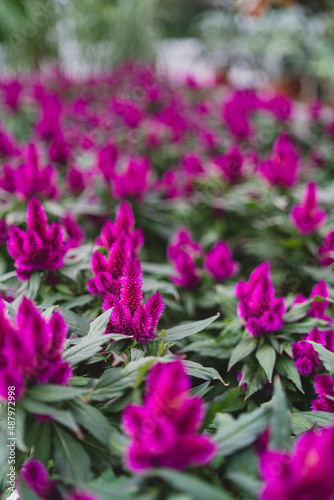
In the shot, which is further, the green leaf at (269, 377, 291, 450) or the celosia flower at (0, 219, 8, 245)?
the celosia flower at (0, 219, 8, 245)

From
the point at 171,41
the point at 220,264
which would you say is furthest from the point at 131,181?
the point at 171,41

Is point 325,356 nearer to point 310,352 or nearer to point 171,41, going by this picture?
point 310,352

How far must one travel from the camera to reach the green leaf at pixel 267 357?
1.23 meters

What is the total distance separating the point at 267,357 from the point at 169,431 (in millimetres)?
643

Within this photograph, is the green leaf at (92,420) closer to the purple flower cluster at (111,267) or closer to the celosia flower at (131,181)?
the purple flower cluster at (111,267)

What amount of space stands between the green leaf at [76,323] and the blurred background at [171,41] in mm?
4499

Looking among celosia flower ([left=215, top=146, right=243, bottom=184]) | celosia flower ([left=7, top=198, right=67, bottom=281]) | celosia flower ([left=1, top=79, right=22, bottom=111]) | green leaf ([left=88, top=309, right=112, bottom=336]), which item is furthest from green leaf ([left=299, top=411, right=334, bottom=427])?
celosia flower ([left=1, top=79, right=22, bottom=111])

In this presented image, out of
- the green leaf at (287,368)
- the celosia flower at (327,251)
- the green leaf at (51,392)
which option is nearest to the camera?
the green leaf at (51,392)

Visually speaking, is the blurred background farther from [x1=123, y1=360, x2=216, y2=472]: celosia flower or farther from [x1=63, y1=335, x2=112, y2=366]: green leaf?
[x1=123, y1=360, x2=216, y2=472]: celosia flower

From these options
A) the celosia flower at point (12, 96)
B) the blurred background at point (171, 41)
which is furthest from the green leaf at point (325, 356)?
the blurred background at point (171, 41)

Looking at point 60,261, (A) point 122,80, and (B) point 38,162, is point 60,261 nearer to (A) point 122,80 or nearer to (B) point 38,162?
(B) point 38,162

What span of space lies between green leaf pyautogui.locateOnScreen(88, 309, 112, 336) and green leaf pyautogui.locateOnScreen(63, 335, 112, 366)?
0.05 metres

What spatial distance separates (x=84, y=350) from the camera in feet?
3.18

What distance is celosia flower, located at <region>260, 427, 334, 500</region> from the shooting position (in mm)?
613
